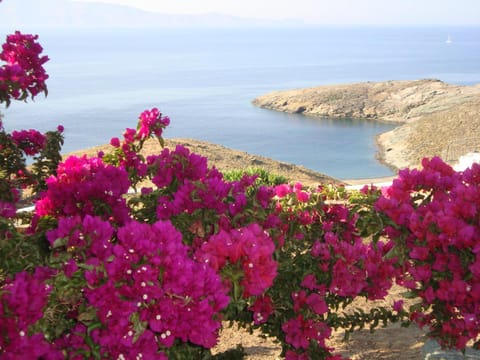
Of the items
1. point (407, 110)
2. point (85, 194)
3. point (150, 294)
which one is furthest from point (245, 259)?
point (407, 110)

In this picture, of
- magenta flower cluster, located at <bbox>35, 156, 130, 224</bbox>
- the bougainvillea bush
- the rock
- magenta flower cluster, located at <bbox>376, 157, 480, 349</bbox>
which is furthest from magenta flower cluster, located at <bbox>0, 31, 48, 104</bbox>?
the rock

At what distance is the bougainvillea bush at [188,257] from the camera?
76.4 inches

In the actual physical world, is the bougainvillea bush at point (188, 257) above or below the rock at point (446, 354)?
above

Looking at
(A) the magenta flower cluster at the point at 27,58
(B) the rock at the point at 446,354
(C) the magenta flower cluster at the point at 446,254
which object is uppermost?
(A) the magenta flower cluster at the point at 27,58

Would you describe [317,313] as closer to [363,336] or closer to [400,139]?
[363,336]

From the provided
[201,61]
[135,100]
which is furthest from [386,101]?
[201,61]

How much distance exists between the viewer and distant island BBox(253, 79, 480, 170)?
34.7m

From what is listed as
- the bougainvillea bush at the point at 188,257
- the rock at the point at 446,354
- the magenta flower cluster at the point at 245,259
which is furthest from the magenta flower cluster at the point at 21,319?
the rock at the point at 446,354

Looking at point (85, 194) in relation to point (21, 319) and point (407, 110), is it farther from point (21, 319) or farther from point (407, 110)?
point (407, 110)

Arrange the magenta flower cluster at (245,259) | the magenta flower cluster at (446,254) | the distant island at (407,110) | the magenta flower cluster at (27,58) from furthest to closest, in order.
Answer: the distant island at (407,110)
the magenta flower cluster at (27,58)
the magenta flower cluster at (446,254)
the magenta flower cluster at (245,259)

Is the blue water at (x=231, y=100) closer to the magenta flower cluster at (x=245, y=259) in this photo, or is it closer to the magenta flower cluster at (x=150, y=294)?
the magenta flower cluster at (x=245, y=259)

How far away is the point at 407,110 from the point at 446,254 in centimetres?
5624

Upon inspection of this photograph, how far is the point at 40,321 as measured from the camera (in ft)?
6.62

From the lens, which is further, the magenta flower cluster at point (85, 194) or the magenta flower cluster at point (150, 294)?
the magenta flower cluster at point (85, 194)
